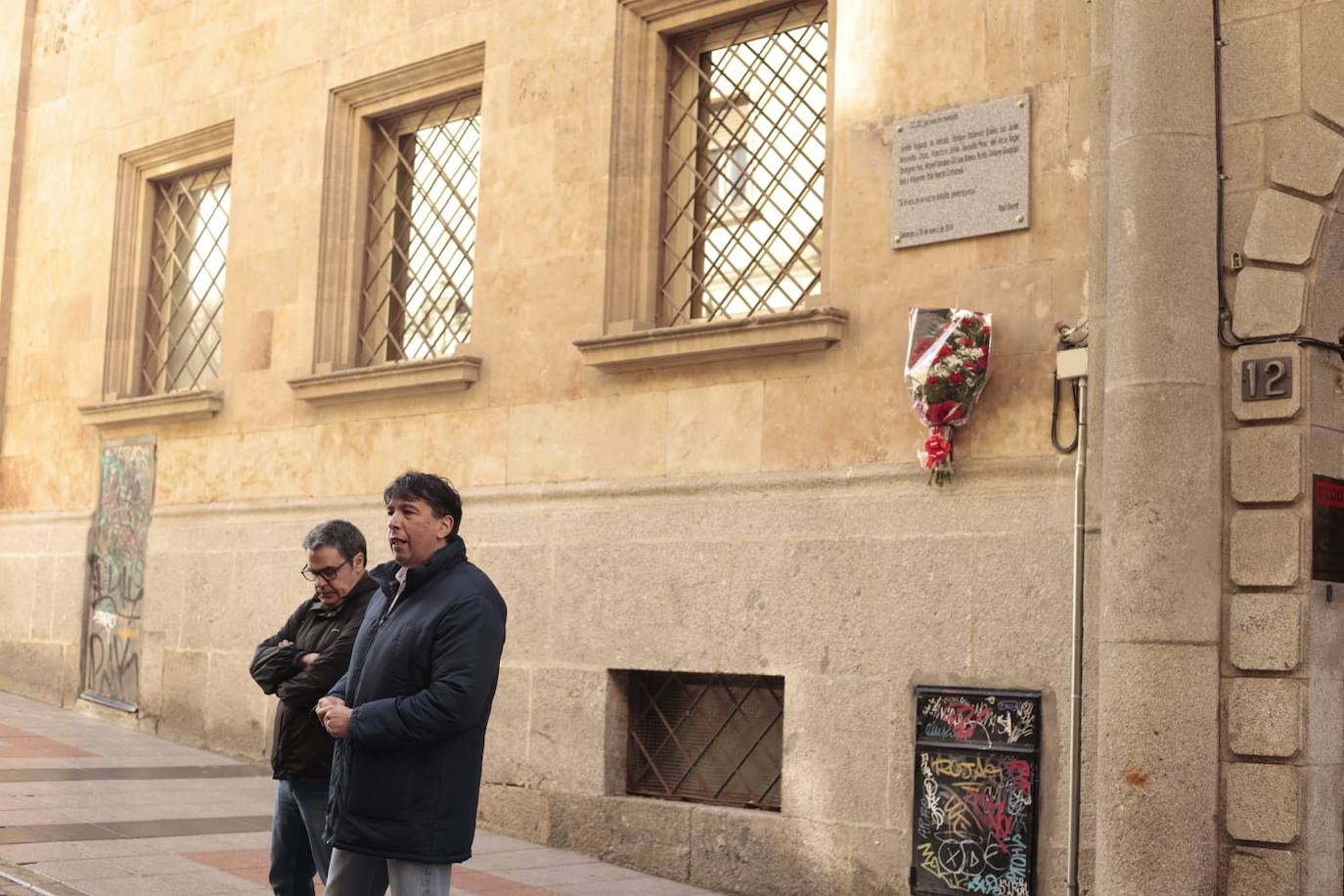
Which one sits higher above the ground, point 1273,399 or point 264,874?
point 1273,399

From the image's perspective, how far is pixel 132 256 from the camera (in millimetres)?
14648

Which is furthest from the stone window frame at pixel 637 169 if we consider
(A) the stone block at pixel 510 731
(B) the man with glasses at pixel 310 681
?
(B) the man with glasses at pixel 310 681

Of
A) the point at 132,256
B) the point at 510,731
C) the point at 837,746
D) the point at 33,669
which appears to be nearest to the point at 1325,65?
the point at 837,746

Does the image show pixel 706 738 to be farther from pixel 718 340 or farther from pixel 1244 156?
pixel 1244 156

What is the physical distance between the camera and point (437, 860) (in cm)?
493

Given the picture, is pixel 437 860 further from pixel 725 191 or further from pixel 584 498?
pixel 725 191

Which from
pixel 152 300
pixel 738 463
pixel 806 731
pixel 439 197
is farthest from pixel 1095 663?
pixel 152 300

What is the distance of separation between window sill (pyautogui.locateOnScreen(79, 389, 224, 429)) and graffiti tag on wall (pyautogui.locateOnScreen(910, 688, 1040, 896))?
6837mm

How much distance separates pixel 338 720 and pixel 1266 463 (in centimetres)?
415

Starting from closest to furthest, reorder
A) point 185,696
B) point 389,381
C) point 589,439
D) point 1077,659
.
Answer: point 1077,659, point 589,439, point 389,381, point 185,696

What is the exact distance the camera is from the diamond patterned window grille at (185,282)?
14.0 metres

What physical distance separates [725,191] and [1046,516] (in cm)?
318

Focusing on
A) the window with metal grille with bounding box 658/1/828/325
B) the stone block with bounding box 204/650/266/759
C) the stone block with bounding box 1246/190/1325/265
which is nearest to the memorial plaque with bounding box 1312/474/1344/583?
the stone block with bounding box 1246/190/1325/265

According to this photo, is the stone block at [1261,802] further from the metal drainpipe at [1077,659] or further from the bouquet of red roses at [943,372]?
the bouquet of red roses at [943,372]
